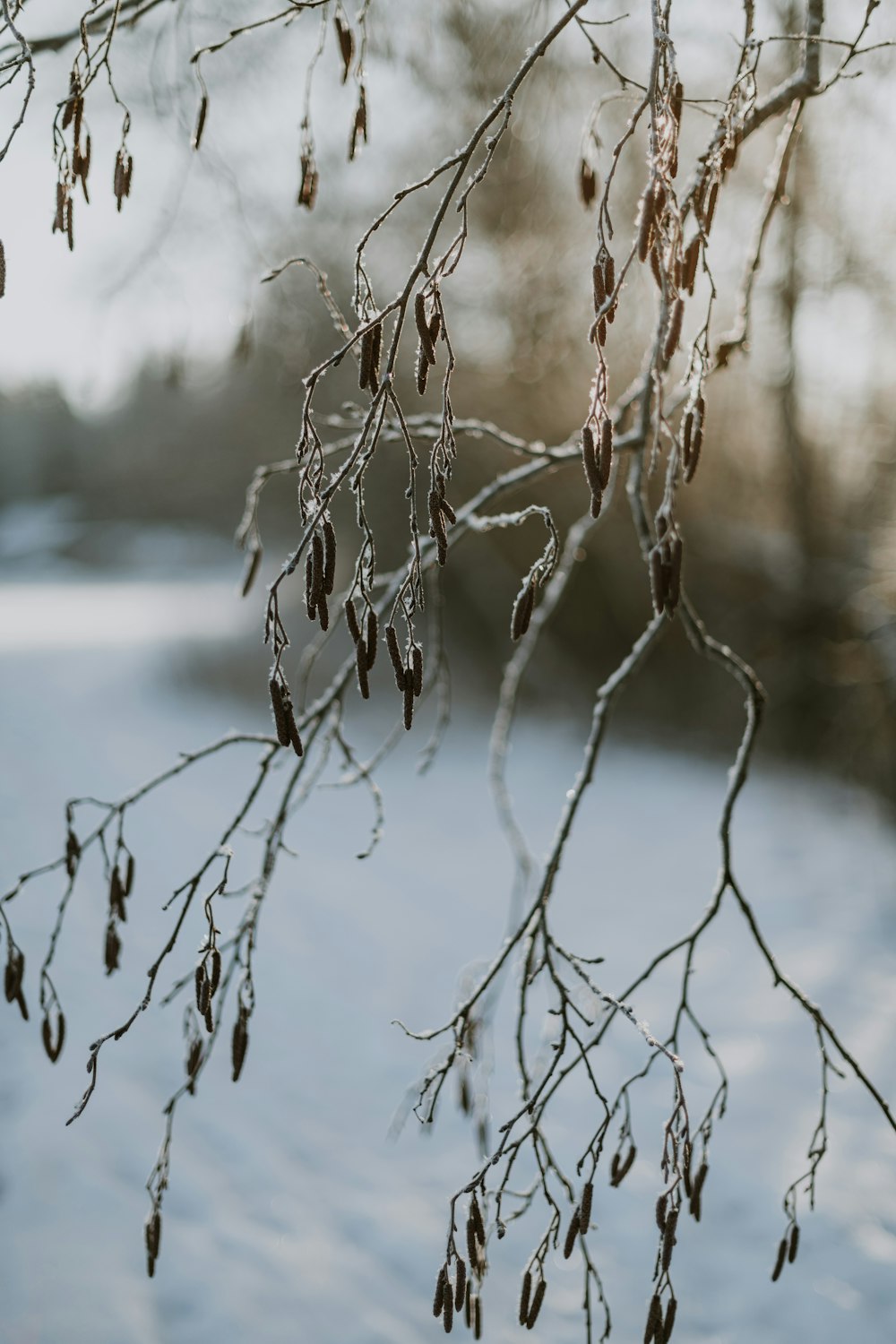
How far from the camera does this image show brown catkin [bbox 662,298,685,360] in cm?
101

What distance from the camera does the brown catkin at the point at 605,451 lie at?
953mm

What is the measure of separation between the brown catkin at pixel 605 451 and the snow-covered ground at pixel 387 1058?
81.2 inches

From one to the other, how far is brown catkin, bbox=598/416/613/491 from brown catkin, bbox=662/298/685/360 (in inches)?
5.2

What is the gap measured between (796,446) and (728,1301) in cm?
646

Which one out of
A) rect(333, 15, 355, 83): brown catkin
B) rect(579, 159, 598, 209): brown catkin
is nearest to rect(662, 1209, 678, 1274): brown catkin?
rect(579, 159, 598, 209): brown catkin

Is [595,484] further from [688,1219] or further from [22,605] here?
[22,605]

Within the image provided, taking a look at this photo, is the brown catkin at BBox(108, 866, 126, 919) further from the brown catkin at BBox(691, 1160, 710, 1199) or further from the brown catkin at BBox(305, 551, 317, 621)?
the brown catkin at BBox(691, 1160, 710, 1199)

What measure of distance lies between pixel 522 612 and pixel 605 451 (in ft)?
0.76

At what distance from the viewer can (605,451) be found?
96cm

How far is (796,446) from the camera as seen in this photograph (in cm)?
824

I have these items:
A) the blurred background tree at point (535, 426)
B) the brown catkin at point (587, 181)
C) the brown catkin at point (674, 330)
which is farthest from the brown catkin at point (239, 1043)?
the brown catkin at point (587, 181)

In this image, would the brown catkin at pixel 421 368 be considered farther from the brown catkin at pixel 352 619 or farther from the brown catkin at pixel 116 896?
the brown catkin at pixel 116 896

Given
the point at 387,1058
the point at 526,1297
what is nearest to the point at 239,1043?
the point at 526,1297

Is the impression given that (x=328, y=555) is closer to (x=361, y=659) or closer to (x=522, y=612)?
(x=361, y=659)
